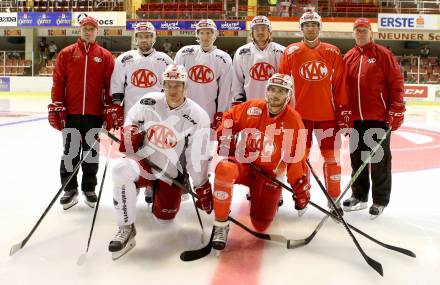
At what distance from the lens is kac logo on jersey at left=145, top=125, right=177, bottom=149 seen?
8.99 feet

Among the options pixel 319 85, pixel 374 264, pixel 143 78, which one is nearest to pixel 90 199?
pixel 143 78

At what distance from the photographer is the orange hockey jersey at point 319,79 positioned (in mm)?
3258

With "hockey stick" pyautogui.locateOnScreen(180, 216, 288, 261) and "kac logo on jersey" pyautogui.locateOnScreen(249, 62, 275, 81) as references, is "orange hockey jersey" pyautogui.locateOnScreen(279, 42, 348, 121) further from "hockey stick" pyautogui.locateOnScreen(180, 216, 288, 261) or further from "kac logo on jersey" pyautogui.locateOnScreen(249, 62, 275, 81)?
"hockey stick" pyautogui.locateOnScreen(180, 216, 288, 261)

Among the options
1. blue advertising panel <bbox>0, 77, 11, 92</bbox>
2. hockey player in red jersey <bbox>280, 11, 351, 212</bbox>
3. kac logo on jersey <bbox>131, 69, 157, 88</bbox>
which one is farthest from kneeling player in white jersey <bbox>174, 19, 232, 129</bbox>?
blue advertising panel <bbox>0, 77, 11, 92</bbox>

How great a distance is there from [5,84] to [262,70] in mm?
14165

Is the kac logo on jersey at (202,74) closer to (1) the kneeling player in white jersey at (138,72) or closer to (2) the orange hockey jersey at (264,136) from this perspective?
(1) the kneeling player in white jersey at (138,72)

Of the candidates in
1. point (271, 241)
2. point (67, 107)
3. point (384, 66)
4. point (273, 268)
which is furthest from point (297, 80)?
point (67, 107)

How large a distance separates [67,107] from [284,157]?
1763 mm

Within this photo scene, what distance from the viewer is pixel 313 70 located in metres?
3.26

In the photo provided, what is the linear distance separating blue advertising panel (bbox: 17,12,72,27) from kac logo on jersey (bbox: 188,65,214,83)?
15.8 meters

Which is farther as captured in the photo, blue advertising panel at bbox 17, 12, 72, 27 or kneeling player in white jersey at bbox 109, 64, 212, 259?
blue advertising panel at bbox 17, 12, 72, 27

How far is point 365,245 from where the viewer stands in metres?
2.76

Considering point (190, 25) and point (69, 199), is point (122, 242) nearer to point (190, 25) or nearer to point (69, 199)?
point (69, 199)

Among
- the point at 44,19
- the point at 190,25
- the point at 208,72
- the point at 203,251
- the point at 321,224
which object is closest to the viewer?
the point at 203,251
